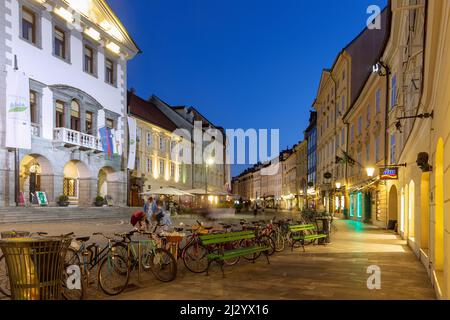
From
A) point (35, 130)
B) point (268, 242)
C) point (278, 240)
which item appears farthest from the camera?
point (35, 130)

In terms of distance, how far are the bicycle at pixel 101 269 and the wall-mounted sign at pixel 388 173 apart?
1389 centimetres

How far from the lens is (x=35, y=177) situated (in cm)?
2981

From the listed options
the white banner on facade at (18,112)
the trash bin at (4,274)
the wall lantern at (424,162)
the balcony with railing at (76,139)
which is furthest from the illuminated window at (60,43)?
the wall lantern at (424,162)

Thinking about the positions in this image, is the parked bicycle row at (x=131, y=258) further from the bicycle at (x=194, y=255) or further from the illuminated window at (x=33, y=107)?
the illuminated window at (x=33, y=107)

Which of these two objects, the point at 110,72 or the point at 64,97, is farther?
the point at 110,72

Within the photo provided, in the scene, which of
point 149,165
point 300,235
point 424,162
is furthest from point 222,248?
point 149,165

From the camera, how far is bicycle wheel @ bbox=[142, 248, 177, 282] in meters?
8.58

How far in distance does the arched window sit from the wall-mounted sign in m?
21.8

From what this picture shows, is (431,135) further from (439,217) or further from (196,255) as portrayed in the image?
(196,255)

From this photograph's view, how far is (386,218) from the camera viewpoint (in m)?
24.5

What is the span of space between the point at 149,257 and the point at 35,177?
78.0 ft

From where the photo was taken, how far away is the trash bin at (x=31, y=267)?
5.35 metres

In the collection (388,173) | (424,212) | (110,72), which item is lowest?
(424,212)
